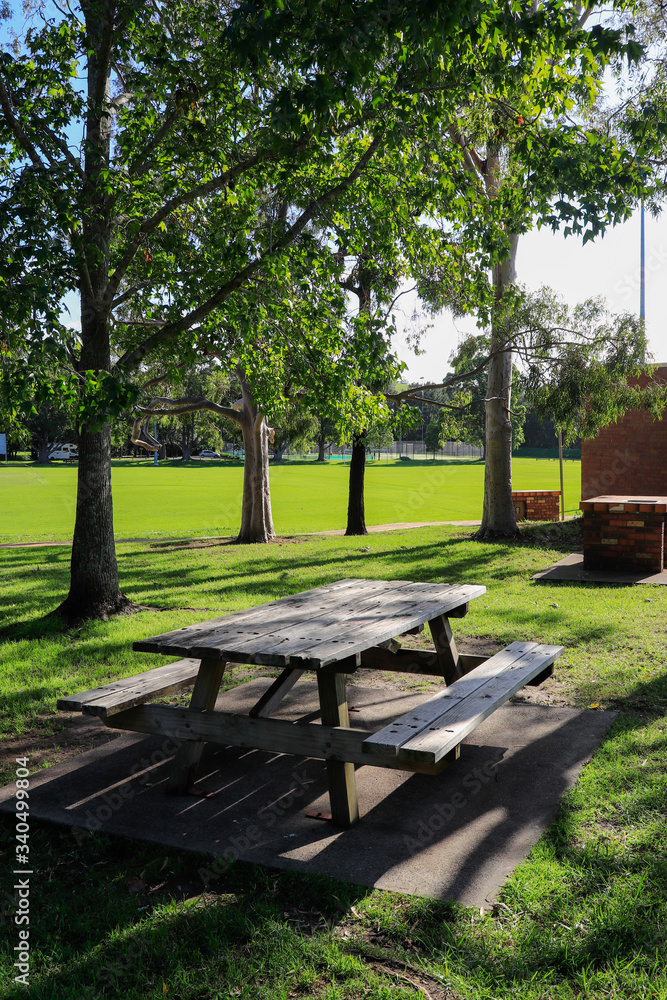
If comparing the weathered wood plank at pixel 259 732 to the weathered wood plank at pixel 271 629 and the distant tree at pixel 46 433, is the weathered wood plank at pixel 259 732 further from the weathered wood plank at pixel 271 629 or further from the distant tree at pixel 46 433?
the distant tree at pixel 46 433

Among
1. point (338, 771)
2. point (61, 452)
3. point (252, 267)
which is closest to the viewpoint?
point (338, 771)

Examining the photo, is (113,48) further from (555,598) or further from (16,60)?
(555,598)

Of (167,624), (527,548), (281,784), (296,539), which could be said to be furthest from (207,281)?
(296,539)

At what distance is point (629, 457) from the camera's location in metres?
18.4

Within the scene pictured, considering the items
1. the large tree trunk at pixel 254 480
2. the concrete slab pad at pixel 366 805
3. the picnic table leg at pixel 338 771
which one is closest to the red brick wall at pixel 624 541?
the concrete slab pad at pixel 366 805

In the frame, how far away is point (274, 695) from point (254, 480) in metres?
12.9

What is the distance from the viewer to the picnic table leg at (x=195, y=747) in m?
4.00

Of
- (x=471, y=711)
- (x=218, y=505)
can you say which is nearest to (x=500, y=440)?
(x=471, y=711)

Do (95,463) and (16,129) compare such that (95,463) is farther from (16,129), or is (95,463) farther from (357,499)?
(357,499)

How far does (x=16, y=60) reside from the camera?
8.06 metres

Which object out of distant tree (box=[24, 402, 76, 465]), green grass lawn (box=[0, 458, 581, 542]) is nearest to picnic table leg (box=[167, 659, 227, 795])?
green grass lawn (box=[0, 458, 581, 542])

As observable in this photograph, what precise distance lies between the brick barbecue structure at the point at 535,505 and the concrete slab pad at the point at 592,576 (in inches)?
243

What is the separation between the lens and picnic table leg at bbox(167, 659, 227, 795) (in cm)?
400

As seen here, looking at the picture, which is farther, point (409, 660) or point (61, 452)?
point (61, 452)
